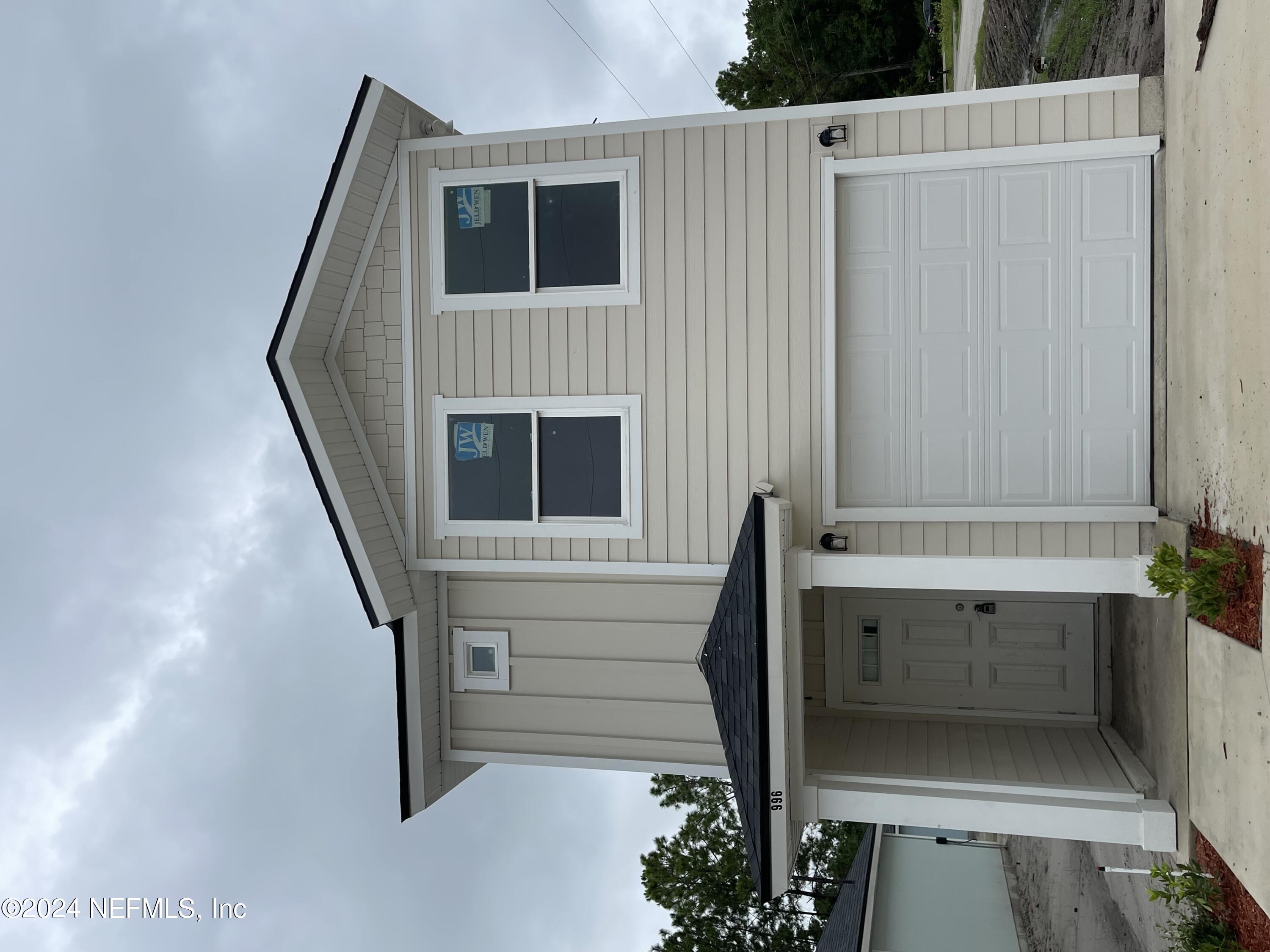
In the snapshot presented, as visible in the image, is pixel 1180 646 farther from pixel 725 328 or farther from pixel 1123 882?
pixel 1123 882

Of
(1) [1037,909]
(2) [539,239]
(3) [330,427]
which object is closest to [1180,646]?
(2) [539,239]

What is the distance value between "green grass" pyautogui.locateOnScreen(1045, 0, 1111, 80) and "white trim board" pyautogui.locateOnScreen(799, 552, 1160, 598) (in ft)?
22.3

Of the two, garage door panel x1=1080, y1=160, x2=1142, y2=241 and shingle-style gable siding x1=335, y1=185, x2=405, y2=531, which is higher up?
garage door panel x1=1080, y1=160, x2=1142, y2=241

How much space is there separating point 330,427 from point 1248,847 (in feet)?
26.6

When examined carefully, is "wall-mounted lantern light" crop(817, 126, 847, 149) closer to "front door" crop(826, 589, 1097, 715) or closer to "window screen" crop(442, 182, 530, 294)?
"window screen" crop(442, 182, 530, 294)

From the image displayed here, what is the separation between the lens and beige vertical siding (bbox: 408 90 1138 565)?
668 centimetres

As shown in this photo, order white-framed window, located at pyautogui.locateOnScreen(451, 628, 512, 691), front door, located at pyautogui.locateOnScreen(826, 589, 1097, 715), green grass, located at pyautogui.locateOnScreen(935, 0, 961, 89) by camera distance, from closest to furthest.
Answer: white-framed window, located at pyautogui.locateOnScreen(451, 628, 512, 691) < front door, located at pyautogui.locateOnScreen(826, 589, 1097, 715) < green grass, located at pyautogui.locateOnScreen(935, 0, 961, 89)

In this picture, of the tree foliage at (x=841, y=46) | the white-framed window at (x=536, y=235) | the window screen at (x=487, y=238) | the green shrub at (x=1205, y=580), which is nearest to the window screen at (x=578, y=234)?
the white-framed window at (x=536, y=235)

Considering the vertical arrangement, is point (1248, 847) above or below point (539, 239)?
below

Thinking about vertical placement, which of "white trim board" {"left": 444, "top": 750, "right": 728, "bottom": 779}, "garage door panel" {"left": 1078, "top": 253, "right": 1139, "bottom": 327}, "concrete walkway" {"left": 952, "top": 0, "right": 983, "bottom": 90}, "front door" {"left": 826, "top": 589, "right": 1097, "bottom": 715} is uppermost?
"concrete walkway" {"left": 952, "top": 0, "right": 983, "bottom": 90}

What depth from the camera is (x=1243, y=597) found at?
16.8 feet

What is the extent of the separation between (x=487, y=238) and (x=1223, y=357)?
20.5ft

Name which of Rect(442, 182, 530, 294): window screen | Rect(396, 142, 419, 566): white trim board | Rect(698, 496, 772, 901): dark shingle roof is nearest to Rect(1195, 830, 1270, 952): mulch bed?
Rect(698, 496, 772, 901): dark shingle roof

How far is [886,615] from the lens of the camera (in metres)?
9.09
